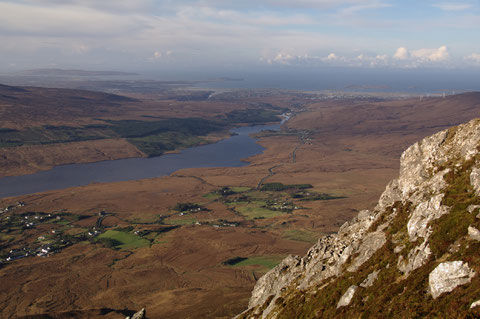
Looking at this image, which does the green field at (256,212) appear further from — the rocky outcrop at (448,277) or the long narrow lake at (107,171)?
the rocky outcrop at (448,277)

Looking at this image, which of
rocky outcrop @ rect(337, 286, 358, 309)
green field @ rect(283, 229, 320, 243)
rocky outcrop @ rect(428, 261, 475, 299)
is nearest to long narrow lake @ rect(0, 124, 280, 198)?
green field @ rect(283, 229, 320, 243)

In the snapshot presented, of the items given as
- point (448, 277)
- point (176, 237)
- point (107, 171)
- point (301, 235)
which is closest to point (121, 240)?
point (176, 237)

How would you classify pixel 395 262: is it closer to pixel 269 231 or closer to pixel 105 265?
pixel 105 265

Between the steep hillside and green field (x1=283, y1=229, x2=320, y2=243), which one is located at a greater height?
the steep hillside

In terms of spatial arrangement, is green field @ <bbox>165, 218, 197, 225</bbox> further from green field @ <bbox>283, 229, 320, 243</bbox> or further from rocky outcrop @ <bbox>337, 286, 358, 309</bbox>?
rocky outcrop @ <bbox>337, 286, 358, 309</bbox>

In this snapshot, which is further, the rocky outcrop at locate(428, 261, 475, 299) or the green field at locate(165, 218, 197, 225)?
the green field at locate(165, 218, 197, 225)

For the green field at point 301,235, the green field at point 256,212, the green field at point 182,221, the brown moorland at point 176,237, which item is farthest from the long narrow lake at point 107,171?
the green field at point 301,235

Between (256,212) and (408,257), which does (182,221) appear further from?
(408,257)
